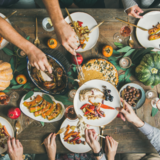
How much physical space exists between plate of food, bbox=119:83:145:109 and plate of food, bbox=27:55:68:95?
0.71 m

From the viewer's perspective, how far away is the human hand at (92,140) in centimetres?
144

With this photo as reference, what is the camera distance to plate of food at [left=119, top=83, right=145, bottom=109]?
1.48m

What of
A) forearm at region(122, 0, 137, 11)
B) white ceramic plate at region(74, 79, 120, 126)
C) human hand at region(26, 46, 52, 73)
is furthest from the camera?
forearm at region(122, 0, 137, 11)

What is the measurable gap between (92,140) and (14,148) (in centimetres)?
91

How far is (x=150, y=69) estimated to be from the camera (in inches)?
54.6

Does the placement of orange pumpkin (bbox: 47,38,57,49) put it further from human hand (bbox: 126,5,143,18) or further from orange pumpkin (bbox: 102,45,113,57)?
human hand (bbox: 126,5,143,18)

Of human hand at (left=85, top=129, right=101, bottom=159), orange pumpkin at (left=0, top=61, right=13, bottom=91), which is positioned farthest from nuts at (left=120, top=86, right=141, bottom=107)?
orange pumpkin at (left=0, top=61, right=13, bottom=91)

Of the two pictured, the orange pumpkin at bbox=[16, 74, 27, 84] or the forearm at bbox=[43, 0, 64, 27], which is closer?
the forearm at bbox=[43, 0, 64, 27]

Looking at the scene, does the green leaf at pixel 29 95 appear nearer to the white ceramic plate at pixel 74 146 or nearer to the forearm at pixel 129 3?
the white ceramic plate at pixel 74 146

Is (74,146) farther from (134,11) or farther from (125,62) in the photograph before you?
(134,11)

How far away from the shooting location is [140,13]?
5.03ft

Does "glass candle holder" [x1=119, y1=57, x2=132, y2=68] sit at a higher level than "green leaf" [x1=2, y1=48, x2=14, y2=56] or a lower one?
lower

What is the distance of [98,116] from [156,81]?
77 cm

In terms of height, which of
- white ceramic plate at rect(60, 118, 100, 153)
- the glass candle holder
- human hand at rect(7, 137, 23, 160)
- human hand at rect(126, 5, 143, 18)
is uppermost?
human hand at rect(126, 5, 143, 18)
